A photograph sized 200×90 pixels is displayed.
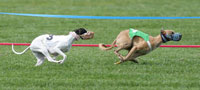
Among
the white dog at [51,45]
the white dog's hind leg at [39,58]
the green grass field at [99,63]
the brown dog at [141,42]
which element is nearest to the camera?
the green grass field at [99,63]

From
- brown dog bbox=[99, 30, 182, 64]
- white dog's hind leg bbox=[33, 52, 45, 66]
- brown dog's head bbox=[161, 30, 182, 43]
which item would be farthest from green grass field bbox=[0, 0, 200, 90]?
brown dog's head bbox=[161, 30, 182, 43]

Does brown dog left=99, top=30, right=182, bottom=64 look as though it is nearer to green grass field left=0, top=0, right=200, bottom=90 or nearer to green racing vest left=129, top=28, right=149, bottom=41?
green racing vest left=129, top=28, right=149, bottom=41

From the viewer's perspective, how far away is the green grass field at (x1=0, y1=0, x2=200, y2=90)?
26.1ft

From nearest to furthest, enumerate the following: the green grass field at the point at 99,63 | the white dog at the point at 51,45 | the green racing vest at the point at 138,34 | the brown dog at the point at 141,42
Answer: the green grass field at the point at 99,63 < the white dog at the point at 51,45 < the brown dog at the point at 141,42 < the green racing vest at the point at 138,34

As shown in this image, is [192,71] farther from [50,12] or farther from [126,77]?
[50,12]

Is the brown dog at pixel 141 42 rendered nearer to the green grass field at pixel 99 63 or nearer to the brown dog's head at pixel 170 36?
the brown dog's head at pixel 170 36

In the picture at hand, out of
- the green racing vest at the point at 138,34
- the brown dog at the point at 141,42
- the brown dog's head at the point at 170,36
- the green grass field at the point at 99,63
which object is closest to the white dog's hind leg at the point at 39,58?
the green grass field at the point at 99,63

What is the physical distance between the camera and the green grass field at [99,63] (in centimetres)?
797

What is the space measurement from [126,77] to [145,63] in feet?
6.14

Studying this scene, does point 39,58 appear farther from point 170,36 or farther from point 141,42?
point 170,36

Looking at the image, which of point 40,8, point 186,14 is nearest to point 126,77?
point 186,14

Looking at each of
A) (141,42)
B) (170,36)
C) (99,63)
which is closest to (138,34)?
(141,42)

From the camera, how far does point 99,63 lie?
33.3 ft

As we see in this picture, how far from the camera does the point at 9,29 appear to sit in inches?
719
